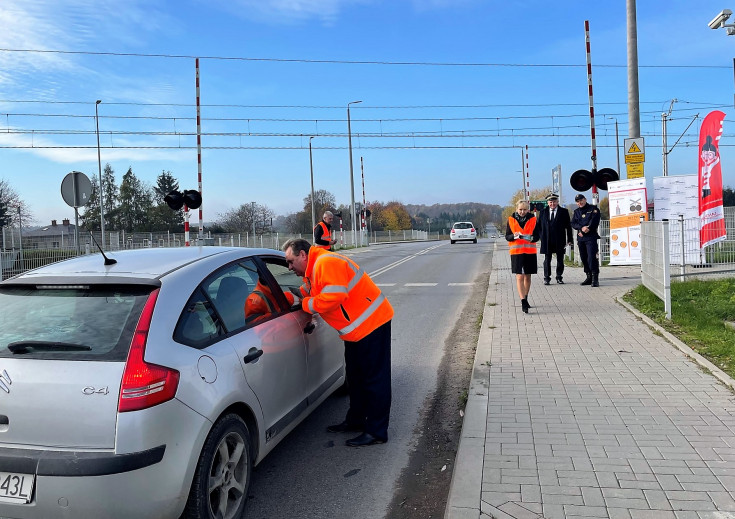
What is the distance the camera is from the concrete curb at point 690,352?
5.16 m

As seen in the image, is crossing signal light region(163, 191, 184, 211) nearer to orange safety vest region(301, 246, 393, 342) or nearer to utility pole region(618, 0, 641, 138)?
utility pole region(618, 0, 641, 138)

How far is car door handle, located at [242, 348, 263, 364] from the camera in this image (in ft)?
10.9

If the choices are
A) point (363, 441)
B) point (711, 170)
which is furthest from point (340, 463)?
point (711, 170)

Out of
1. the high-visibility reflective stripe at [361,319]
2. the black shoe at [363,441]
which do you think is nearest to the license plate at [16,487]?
the high-visibility reflective stripe at [361,319]

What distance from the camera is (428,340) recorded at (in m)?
8.00

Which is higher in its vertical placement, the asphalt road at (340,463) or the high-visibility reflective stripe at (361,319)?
the high-visibility reflective stripe at (361,319)

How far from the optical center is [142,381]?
2.62 meters

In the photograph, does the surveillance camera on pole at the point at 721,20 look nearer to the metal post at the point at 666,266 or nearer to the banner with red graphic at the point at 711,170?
the banner with red graphic at the point at 711,170

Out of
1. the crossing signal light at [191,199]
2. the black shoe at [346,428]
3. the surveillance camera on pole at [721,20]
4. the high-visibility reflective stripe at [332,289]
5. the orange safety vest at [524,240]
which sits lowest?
the black shoe at [346,428]

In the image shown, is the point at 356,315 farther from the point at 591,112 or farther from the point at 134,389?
the point at 591,112

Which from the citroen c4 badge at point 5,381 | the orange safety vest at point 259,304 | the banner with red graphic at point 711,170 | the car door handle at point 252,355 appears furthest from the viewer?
the banner with red graphic at point 711,170

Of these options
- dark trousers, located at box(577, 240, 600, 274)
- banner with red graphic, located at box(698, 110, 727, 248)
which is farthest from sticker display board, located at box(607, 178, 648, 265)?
dark trousers, located at box(577, 240, 600, 274)

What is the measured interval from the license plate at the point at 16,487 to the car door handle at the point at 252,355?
3.81 ft

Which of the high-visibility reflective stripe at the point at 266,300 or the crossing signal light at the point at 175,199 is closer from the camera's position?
the high-visibility reflective stripe at the point at 266,300
